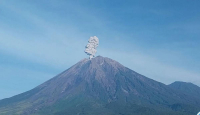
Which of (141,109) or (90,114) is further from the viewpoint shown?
(141,109)

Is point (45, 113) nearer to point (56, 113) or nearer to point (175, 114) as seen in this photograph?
point (56, 113)

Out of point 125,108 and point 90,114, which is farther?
point 125,108

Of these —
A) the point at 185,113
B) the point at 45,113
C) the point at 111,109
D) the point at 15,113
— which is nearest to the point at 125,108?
the point at 111,109

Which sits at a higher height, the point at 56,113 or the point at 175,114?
the point at 56,113

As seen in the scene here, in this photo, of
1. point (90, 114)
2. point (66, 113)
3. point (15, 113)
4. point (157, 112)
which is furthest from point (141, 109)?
point (15, 113)

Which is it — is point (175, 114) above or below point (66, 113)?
below

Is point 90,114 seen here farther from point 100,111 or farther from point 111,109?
point 111,109

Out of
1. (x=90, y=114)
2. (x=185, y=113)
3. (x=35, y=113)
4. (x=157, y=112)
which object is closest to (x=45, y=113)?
(x=35, y=113)
